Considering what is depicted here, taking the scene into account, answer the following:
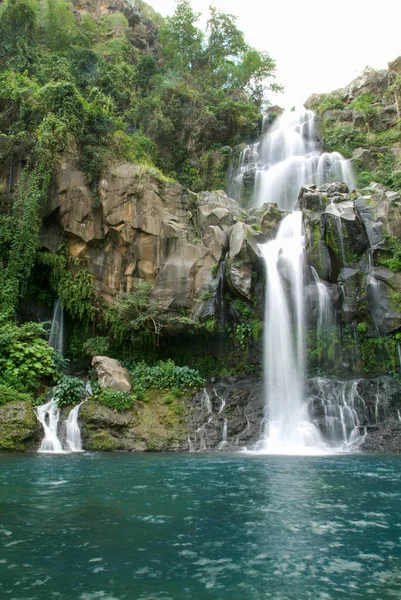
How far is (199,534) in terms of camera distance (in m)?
5.48

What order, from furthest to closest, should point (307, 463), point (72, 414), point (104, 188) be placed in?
point (104, 188) < point (72, 414) < point (307, 463)

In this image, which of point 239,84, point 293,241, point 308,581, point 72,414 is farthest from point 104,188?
point 239,84

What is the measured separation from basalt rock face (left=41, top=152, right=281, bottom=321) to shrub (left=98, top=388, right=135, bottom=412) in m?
4.26

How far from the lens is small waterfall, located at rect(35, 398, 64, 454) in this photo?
1345 centimetres

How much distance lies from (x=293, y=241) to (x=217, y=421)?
8387 millimetres

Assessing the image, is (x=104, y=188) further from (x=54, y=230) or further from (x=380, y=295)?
(x=380, y=295)

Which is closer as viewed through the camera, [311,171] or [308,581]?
[308,581]

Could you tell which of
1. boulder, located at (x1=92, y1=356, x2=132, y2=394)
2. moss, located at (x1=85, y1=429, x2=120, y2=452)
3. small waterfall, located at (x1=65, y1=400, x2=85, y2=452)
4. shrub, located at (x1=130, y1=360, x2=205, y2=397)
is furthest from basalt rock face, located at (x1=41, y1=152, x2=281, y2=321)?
moss, located at (x1=85, y1=429, x2=120, y2=452)

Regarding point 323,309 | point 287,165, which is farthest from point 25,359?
point 287,165

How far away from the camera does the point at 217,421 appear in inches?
600

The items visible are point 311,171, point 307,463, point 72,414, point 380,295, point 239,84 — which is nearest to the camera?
point 307,463

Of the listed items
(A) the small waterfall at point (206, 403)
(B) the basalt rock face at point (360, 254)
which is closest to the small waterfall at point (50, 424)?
(A) the small waterfall at point (206, 403)

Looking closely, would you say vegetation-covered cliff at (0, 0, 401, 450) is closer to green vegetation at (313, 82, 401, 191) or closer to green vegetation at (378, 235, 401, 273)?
green vegetation at (378, 235, 401, 273)

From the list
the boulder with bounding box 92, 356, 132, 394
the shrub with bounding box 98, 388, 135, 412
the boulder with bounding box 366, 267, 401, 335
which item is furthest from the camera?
the boulder with bounding box 366, 267, 401, 335
